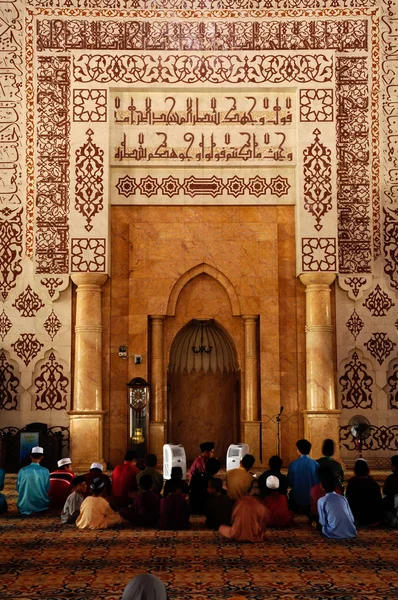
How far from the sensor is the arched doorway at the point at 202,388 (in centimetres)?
1250

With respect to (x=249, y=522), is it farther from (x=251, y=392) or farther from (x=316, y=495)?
(x=251, y=392)

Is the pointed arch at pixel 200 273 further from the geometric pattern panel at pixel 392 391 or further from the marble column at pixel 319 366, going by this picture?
the geometric pattern panel at pixel 392 391

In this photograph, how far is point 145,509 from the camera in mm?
6840

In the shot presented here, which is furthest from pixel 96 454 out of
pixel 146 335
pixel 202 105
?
pixel 202 105

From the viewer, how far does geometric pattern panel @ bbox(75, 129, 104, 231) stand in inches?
463

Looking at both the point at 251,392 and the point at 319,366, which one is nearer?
the point at 319,366

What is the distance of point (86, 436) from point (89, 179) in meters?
3.80

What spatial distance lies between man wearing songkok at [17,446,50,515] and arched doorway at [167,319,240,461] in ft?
16.4

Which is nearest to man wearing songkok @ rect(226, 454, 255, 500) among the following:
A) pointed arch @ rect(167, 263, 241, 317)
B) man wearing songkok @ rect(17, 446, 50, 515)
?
man wearing songkok @ rect(17, 446, 50, 515)

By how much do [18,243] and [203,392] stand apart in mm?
3718

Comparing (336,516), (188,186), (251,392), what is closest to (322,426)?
(251,392)

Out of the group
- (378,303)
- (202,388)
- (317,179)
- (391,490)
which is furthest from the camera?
(202,388)

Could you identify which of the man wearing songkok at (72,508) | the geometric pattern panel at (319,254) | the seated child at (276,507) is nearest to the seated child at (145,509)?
the man wearing songkok at (72,508)

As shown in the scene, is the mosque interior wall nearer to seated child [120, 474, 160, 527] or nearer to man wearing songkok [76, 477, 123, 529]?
seated child [120, 474, 160, 527]
